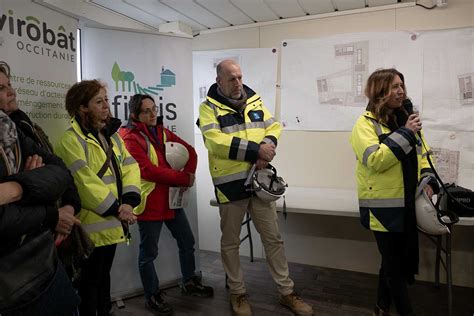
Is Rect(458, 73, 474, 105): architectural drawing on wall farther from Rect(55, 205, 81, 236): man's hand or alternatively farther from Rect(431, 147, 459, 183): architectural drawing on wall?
Rect(55, 205, 81, 236): man's hand

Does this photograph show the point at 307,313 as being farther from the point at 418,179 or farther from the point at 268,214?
the point at 418,179

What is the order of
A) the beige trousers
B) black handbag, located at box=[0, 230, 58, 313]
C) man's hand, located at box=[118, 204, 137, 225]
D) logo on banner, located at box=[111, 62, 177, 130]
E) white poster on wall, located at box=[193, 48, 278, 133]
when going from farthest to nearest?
white poster on wall, located at box=[193, 48, 278, 133], logo on banner, located at box=[111, 62, 177, 130], the beige trousers, man's hand, located at box=[118, 204, 137, 225], black handbag, located at box=[0, 230, 58, 313]

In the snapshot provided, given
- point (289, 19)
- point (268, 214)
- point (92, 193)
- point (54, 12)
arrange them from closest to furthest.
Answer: point (92, 193) → point (54, 12) → point (268, 214) → point (289, 19)

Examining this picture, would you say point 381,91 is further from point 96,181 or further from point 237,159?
point 96,181

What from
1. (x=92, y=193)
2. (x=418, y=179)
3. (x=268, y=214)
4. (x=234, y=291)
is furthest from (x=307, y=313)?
(x=92, y=193)

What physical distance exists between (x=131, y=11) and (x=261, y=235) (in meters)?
2.20

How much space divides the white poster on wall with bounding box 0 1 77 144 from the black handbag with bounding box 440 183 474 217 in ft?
7.62

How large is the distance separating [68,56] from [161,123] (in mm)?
742

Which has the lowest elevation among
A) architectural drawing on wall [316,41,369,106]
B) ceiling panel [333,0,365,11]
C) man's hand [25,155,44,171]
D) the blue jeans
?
the blue jeans

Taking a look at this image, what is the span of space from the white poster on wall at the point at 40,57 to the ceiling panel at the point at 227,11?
3.57 ft

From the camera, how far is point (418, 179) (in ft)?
6.11

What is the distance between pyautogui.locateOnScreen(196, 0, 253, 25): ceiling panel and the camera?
273cm

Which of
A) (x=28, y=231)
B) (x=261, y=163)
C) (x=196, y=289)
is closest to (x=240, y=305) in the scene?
(x=196, y=289)

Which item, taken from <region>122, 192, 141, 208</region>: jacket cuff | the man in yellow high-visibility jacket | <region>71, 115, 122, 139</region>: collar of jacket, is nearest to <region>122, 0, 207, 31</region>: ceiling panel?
the man in yellow high-visibility jacket
